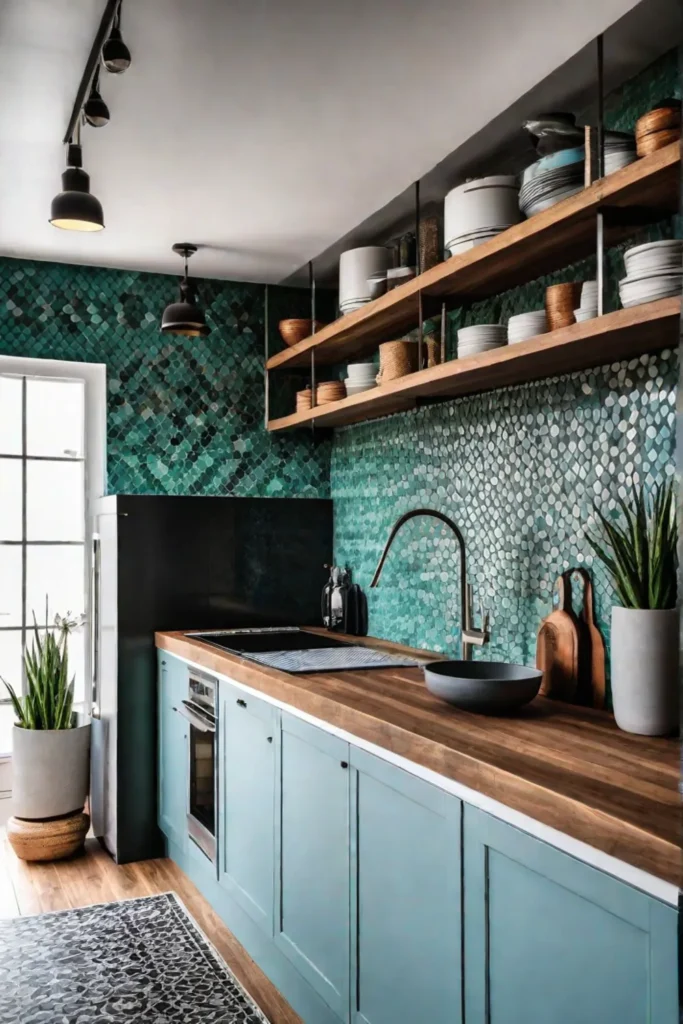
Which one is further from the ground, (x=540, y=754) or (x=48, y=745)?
(x=540, y=754)

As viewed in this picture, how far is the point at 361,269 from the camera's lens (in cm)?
360

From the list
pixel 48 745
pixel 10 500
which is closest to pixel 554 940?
pixel 48 745

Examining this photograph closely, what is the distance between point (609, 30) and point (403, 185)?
1150 millimetres

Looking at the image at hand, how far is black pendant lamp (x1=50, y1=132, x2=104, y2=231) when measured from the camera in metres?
2.50

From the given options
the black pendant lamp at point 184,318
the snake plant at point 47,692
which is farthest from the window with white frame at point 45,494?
the black pendant lamp at point 184,318

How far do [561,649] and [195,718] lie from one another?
1543 mm

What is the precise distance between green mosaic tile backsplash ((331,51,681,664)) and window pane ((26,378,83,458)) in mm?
1376

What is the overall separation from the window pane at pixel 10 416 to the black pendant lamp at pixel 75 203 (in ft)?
6.19

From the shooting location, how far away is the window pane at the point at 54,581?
4332mm

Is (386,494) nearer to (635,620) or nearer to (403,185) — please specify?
A: (403,185)

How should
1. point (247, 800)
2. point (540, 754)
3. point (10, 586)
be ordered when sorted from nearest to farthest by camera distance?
point (540, 754), point (247, 800), point (10, 586)

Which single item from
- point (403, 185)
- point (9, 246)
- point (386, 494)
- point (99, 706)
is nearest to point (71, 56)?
point (403, 185)

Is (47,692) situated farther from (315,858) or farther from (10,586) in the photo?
(315,858)

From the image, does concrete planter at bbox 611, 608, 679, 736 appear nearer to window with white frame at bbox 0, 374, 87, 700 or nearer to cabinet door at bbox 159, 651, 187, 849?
cabinet door at bbox 159, 651, 187, 849
